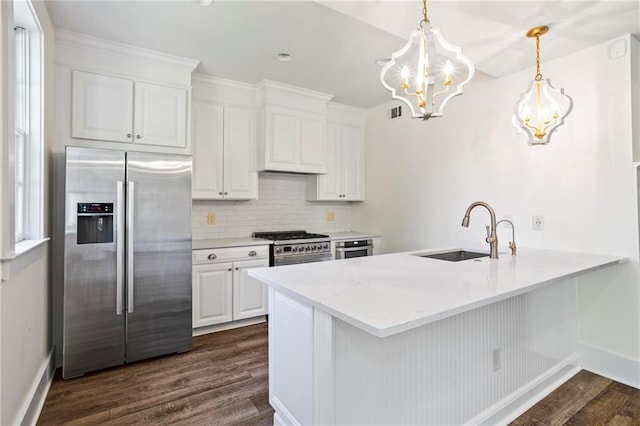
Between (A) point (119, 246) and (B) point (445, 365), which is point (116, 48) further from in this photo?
(B) point (445, 365)

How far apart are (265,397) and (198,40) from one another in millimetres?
2676

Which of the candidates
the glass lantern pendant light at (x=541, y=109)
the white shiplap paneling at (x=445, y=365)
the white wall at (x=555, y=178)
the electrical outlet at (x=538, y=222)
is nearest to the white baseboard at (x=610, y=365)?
the white wall at (x=555, y=178)

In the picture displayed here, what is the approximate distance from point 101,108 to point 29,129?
2.16ft

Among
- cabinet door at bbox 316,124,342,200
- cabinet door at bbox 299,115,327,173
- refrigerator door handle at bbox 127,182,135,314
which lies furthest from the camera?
Result: cabinet door at bbox 316,124,342,200

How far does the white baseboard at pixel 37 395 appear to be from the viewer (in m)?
1.77

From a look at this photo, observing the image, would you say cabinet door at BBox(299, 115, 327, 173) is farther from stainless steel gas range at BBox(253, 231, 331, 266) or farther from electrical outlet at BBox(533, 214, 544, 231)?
electrical outlet at BBox(533, 214, 544, 231)

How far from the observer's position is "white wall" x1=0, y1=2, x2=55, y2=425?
4.97ft

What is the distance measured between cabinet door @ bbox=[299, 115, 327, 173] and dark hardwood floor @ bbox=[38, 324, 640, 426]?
2215 millimetres

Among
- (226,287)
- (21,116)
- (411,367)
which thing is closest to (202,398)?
(226,287)

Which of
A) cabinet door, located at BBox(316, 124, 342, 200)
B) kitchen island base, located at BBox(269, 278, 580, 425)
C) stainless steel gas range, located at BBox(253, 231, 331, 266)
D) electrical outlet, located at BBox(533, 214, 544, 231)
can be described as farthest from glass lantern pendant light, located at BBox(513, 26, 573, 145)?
cabinet door, located at BBox(316, 124, 342, 200)

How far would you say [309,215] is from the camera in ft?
14.8

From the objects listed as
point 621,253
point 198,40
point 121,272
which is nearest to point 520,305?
point 621,253

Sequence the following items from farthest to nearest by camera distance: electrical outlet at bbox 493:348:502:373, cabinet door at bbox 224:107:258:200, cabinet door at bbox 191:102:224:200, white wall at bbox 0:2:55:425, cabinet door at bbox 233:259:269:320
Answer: cabinet door at bbox 224:107:258:200
cabinet door at bbox 191:102:224:200
cabinet door at bbox 233:259:269:320
electrical outlet at bbox 493:348:502:373
white wall at bbox 0:2:55:425

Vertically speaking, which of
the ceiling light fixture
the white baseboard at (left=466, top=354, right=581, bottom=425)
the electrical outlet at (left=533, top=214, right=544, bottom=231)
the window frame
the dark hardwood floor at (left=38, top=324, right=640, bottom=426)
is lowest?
the dark hardwood floor at (left=38, top=324, right=640, bottom=426)
